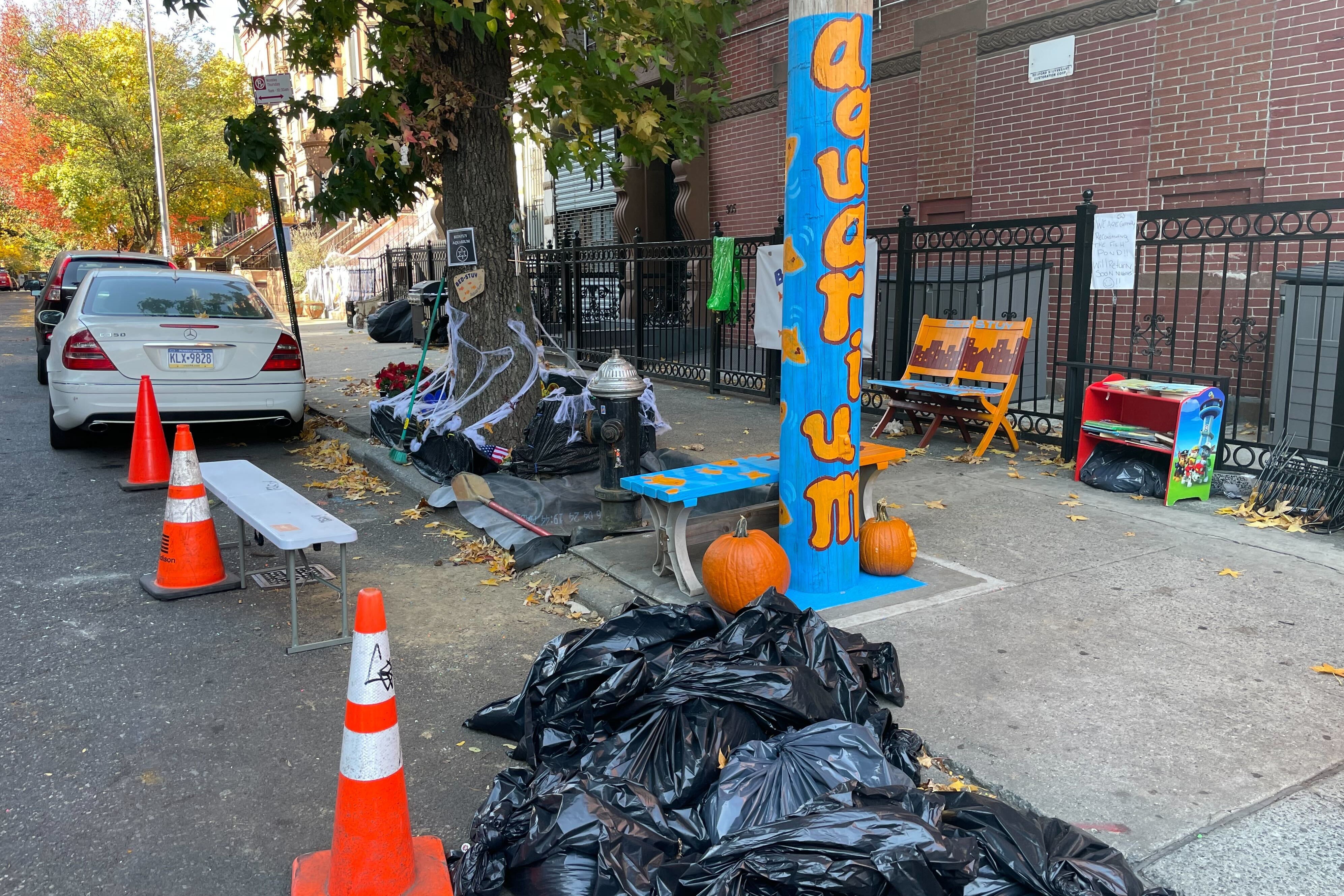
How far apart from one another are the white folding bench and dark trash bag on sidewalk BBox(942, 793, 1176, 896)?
268cm

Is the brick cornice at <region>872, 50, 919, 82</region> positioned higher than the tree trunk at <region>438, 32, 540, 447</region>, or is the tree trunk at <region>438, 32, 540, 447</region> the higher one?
the brick cornice at <region>872, 50, 919, 82</region>

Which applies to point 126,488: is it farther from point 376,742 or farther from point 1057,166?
point 1057,166

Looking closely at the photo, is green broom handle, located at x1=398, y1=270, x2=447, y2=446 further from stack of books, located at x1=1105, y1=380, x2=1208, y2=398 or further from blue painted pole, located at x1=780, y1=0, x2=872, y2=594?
stack of books, located at x1=1105, y1=380, x2=1208, y2=398

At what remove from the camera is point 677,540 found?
15.4 ft

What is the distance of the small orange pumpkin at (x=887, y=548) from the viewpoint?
475cm

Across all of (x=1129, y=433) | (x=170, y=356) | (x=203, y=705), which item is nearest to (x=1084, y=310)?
(x=1129, y=433)

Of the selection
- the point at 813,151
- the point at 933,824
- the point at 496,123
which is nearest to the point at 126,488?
the point at 496,123

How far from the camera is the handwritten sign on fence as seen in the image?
6945 mm

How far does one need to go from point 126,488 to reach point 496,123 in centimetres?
407

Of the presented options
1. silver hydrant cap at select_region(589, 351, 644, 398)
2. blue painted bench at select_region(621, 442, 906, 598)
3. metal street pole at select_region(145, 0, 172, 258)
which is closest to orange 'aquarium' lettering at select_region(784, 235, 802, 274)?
blue painted bench at select_region(621, 442, 906, 598)

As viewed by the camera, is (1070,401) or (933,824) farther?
(1070,401)

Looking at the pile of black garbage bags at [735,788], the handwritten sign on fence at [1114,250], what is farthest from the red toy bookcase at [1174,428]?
the pile of black garbage bags at [735,788]

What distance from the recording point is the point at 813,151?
4312 millimetres

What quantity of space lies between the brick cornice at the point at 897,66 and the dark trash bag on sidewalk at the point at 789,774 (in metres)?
10.9
